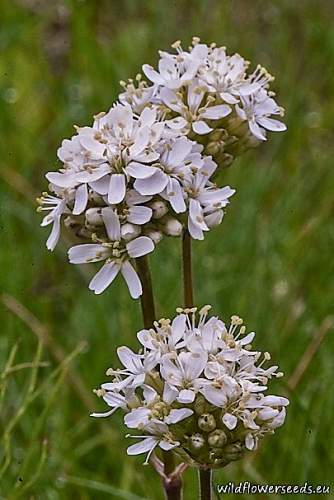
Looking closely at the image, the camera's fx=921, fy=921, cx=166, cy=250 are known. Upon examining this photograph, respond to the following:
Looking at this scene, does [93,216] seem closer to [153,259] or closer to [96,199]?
[96,199]

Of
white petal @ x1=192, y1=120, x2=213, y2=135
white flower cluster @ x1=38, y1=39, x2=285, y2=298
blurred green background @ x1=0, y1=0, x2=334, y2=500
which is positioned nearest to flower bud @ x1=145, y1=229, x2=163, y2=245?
white flower cluster @ x1=38, y1=39, x2=285, y2=298

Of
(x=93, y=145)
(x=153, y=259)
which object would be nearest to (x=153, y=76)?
(x=93, y=145)

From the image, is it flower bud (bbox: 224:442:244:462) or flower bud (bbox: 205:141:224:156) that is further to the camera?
flower bud (bbox: 205:141:224:156)

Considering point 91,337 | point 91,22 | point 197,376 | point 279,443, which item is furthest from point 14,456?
point 91,22

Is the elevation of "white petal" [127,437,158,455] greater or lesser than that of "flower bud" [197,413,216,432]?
lesser

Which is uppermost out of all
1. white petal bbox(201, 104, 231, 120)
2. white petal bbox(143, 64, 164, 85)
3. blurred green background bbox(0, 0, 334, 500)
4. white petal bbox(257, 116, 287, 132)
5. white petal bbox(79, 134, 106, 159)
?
white petal bbox(143, 64, 164, 85)

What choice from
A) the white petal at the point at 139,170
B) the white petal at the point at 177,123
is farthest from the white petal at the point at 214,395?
the white petal at the point at 177,123

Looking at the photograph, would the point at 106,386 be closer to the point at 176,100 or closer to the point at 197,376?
the point at 197,376

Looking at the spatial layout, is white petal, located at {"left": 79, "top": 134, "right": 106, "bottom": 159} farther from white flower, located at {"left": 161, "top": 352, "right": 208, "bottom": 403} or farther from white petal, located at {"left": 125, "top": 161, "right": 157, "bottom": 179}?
white flower, located at {"left": 161, "top": 352, "right": 208, "bottom": 403}
